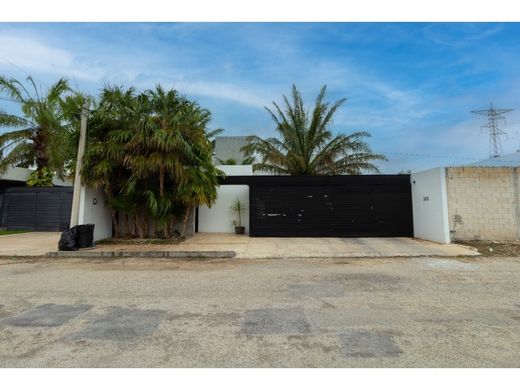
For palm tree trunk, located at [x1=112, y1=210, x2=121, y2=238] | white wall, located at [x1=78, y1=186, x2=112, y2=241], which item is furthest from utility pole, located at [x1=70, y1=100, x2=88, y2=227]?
palm tree trunk, located at [x1=112, y1=210, x2=121, y2=238]

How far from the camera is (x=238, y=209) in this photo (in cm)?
1564

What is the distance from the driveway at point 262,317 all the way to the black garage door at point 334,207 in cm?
567

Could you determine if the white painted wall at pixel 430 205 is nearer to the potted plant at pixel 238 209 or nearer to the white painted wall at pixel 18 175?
the potted plant at pixel 238 209

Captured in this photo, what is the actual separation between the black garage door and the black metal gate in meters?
10.3

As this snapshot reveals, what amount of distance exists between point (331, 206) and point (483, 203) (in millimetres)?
5357

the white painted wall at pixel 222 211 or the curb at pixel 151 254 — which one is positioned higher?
the white painted wall at pixel 222 211

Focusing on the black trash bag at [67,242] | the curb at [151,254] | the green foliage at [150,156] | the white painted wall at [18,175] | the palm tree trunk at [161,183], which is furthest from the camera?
the white painted wall at [18,175]

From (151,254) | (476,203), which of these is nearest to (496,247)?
(476,203)

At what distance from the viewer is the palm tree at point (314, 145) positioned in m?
16.1

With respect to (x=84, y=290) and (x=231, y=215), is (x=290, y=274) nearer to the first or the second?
(x=84, y=290)

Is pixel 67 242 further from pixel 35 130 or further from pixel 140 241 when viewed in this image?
pixel 35 130

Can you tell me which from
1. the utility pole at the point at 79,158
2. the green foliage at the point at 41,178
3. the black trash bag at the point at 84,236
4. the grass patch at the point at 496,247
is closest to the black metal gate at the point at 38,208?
the green foliage at the point at 41,178

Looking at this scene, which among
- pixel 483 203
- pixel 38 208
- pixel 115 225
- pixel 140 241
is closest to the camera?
pixel 483 203

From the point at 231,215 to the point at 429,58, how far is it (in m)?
10.5
